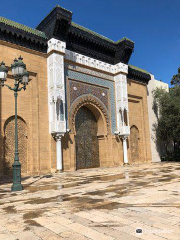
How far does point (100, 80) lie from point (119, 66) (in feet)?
6.27

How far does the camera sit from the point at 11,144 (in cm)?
1067

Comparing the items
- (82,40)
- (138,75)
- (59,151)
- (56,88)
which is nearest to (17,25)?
(82,40)

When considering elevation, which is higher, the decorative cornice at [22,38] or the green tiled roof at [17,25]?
the green tiled roof at [17,25]

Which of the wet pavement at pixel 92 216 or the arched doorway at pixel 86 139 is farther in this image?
the arched doorway at pixel 86 139

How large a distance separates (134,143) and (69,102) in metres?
6.84

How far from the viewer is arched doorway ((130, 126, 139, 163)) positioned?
16.9 metres

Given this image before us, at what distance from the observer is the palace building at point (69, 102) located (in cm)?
1120

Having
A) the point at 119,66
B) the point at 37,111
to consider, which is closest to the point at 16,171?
the point at 37,111

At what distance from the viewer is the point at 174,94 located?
733 inches

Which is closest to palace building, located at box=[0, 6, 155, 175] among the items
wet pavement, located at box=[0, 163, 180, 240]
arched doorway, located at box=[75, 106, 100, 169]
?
arched doorway, located at box=[75, 106, 100, 169]

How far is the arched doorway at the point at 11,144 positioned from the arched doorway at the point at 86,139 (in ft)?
11.9

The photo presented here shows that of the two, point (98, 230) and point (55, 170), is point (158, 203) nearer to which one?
point (98, 230)

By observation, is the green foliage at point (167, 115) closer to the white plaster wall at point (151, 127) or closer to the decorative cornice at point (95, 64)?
the white plaster wall at point (151, 127)

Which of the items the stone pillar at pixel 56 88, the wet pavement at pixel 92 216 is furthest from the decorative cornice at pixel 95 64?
the wet pavement at pixel 92 216
